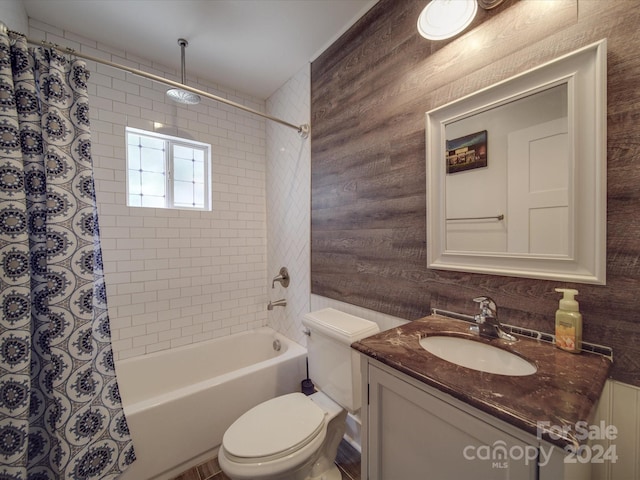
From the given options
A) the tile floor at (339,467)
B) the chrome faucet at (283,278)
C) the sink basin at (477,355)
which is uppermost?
the chrome faucet at (283,278)

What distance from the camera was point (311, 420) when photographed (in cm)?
124

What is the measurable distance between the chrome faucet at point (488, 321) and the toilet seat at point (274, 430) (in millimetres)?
860

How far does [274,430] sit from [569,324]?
48.2 inches

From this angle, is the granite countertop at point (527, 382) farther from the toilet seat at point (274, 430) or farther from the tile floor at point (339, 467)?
the tile floor at point (339, 467)

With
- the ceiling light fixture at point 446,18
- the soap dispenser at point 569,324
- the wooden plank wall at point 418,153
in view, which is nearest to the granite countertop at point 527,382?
the soap dispenser at point 569,324

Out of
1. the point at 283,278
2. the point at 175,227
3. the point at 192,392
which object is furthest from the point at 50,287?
the point at 283,278

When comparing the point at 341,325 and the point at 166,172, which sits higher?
the point at 166,172

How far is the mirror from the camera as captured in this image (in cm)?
80

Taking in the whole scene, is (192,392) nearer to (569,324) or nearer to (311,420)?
(311,420)

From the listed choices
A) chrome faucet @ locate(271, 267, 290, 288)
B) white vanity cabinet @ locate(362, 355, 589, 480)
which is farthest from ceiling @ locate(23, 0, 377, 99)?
white vanity cabinet @ locate(362, 355, 589, 480)

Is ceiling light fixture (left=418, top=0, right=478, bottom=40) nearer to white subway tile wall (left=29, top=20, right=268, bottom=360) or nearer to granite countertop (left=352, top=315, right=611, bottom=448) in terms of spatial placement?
granite countertop (left=352, top=315, right=611, bottom=448)

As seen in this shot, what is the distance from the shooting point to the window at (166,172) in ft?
6.73

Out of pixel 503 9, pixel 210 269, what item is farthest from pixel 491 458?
pixel 210 269

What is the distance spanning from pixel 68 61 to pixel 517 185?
6.98ft
